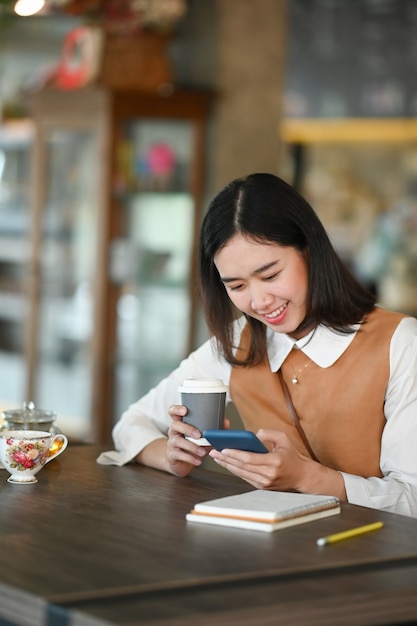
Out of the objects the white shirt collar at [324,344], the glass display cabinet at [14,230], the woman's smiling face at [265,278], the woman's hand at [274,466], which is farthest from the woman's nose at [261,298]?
the glass display cabinet at [14,230]

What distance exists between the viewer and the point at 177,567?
1.55 meters

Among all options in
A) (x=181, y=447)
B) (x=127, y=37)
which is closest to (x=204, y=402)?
(x=181, y=447)

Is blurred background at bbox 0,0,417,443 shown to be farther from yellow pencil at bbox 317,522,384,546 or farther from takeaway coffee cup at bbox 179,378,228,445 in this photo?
yellow pencil at bbox 317,522,384,546

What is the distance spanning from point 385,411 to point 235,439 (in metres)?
0.46

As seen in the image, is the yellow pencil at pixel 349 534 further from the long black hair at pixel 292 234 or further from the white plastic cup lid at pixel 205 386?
the long black hair at pixel 292 234

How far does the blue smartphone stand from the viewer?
192 cm

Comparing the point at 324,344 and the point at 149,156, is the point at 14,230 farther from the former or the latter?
the point at 324,344

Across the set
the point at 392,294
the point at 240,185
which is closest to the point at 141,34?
the point at 392,294

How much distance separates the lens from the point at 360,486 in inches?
83.7

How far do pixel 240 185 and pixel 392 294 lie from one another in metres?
4.10

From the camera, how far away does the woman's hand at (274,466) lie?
1.97 meters

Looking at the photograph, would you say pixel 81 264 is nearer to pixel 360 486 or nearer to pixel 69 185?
pixel 69 185

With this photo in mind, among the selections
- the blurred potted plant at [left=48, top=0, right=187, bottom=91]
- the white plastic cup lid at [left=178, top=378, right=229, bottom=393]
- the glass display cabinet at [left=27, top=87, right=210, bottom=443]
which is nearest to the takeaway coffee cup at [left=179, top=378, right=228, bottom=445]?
the white plastic cup lid at [left=178, top=378, right=229, bottom=393]

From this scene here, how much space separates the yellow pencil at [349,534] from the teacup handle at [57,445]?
2.22ft
